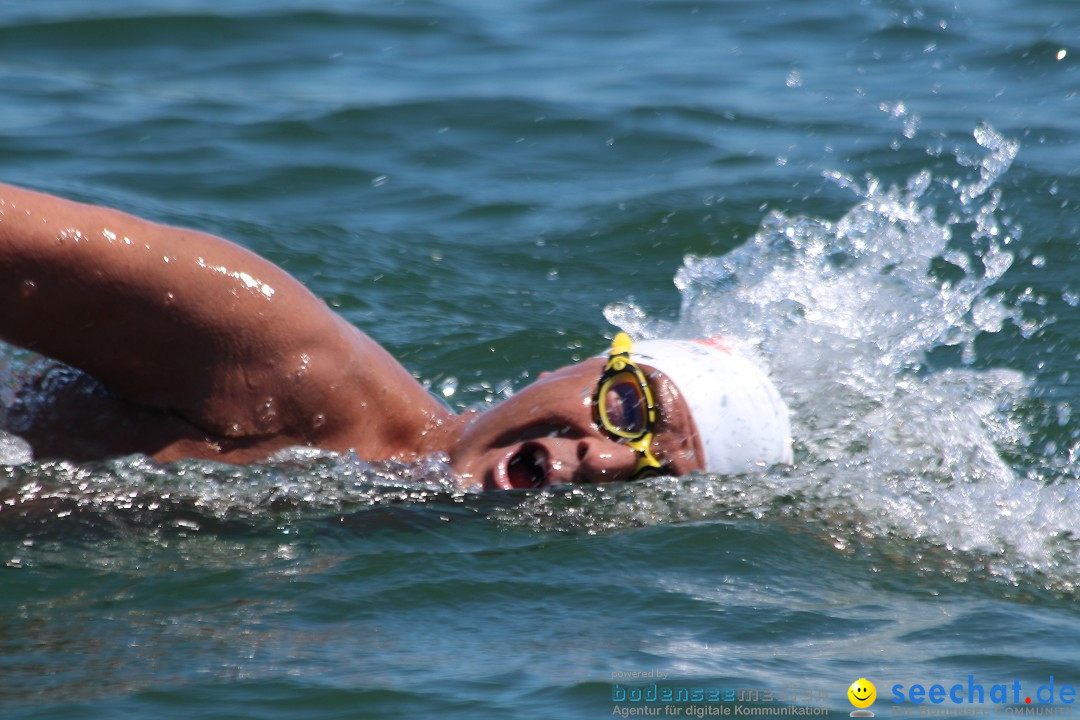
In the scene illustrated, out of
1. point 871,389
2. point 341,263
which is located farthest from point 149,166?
point 871,389

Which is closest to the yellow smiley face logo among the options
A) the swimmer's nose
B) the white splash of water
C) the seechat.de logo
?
the seechat.de logo

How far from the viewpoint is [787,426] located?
15.6ft

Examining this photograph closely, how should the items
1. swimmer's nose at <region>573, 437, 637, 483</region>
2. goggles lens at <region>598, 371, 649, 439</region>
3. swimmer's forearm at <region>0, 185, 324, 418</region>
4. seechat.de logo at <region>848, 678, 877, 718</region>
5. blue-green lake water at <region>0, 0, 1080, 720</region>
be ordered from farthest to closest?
goggles lens at <region>598, 371, 649, 439</region> < swimmer's nose at <region>573, 437, 637, 483</region> < swimmer's forearm at <region>0, 185, 324, 418</region> < blue-green lake water at <region>0, 0, 1080, 720</region> < seechat.de logo at <region>848, 678, 877, 718</region>

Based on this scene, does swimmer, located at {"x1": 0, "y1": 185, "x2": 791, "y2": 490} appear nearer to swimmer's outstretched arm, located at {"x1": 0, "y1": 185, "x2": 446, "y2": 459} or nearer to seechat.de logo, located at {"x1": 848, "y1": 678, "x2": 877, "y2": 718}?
swimmer's outstretched arm, located at {"x1": 0, "y1": 185, "x2": 446, "y2": 459}

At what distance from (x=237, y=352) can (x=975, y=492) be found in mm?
2185

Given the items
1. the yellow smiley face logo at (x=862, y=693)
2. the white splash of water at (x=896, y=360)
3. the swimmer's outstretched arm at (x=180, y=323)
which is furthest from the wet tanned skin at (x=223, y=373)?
the yellow smiley face logo at (x=862, y=693)

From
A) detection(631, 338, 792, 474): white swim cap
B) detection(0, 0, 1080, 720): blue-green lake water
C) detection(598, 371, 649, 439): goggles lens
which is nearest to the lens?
detection(0, 0, 1080, 720): blue-green lake water

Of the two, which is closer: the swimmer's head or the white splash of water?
the swimmer's head

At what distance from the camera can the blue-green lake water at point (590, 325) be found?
356 cm

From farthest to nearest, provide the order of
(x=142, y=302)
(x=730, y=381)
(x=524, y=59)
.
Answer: (x=524, y=59), (x=730, y=381), (x=142, y=302)

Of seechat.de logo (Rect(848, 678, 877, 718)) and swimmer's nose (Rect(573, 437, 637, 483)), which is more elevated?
swimmer's nose (Rect(573, 437, 637, 483))

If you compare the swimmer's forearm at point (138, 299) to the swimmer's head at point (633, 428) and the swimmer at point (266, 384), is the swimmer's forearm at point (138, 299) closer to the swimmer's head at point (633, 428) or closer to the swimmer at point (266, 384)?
the swimmer at point (266, 384)

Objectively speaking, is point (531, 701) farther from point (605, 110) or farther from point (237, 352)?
point (605, 110)

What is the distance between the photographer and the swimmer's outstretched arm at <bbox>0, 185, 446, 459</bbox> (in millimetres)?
3682
